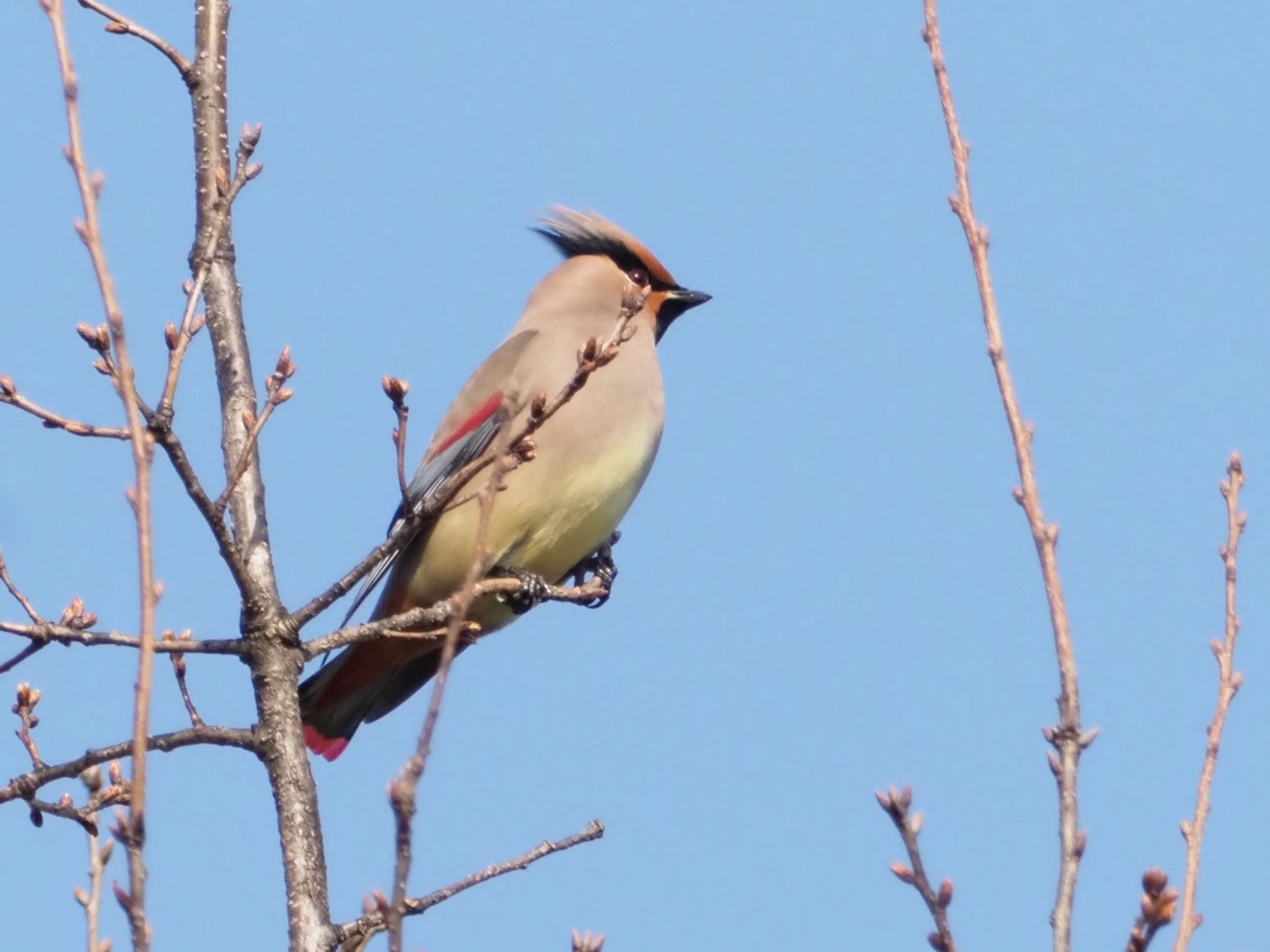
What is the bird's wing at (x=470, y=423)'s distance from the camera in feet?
15.5

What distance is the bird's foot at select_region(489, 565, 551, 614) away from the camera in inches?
175

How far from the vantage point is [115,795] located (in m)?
3.12

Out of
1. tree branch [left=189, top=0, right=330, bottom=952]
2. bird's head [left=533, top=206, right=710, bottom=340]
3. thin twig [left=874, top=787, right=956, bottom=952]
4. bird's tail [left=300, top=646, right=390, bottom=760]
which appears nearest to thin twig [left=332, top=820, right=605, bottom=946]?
tree branch [left=189, top=0, right=330, bottom=952]

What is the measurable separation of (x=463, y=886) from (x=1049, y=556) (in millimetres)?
1171

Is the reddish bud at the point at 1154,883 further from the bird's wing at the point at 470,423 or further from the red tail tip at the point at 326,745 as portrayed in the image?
the red tail tip at the point at 326,745

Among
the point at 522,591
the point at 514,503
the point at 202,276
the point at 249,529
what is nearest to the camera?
the point at 202,276

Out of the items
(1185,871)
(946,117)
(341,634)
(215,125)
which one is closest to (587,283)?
(215,125)

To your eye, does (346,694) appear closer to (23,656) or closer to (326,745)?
(326,745)

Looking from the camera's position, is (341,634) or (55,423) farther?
(341,634)

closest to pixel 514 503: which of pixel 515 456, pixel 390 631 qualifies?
pixel 390 631

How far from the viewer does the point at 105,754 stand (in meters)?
2.98

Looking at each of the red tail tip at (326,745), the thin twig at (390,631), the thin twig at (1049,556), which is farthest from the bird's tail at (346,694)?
the thin twig at (1049,556)

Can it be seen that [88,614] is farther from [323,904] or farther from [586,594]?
[586,594]

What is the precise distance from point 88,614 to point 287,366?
55 cm
